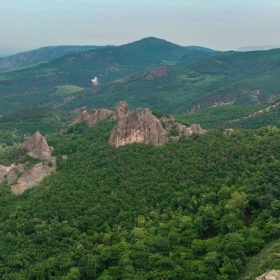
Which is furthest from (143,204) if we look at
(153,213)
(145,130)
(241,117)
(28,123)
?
(28,123)

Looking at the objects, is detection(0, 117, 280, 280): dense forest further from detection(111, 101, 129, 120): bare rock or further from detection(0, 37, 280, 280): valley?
detection(111, 101, 129, 120): bare rock

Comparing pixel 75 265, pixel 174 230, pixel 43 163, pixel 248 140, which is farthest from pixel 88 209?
pixel 248 140

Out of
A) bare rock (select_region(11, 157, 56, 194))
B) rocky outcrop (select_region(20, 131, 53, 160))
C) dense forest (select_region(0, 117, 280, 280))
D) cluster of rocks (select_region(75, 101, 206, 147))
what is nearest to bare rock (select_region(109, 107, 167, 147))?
cluster of rocks (select_region(75, 101, 206, 147))

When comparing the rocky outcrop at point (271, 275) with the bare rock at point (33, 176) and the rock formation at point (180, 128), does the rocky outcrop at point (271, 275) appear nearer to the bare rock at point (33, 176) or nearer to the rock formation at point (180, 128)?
the rock formation at point (180, 128)

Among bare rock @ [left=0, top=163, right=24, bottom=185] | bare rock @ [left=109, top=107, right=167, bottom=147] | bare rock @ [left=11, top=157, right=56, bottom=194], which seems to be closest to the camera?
bare rock @ [left=11, top=157, right=56, bottom=194]

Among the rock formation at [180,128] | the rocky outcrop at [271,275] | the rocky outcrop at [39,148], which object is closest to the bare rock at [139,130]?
the rock formation at [180,128]
